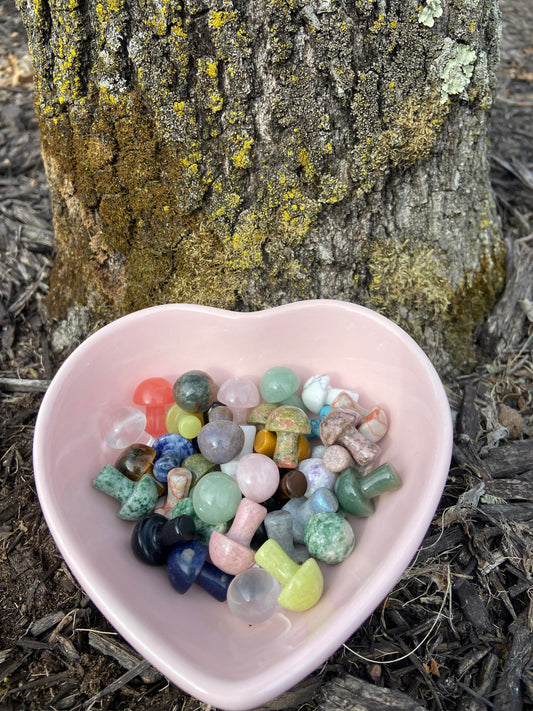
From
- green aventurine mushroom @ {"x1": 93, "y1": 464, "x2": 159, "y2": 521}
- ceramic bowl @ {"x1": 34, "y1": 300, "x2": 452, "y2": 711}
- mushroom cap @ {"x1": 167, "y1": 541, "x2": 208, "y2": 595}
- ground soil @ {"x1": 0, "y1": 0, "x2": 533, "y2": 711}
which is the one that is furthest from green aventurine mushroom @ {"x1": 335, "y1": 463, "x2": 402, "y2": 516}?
green aventurine mushroom @ {"x1": 93, "y1": 464, "x2": 159, "y2": 521}

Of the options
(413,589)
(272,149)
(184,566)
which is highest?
(272,149)

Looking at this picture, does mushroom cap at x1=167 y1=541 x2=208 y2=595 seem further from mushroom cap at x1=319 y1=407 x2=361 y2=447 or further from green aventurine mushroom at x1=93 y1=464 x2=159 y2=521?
mushroom cap at x1=319 y1=407 x2=361 y2=447

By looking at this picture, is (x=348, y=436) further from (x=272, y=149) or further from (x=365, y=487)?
(x=272, y=149)

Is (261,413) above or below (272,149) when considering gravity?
below

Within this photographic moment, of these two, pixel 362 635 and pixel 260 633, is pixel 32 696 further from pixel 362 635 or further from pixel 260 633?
pixel 362 635

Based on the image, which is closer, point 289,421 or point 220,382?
point 289,421

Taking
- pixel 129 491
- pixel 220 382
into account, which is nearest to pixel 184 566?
pixel 129 491
